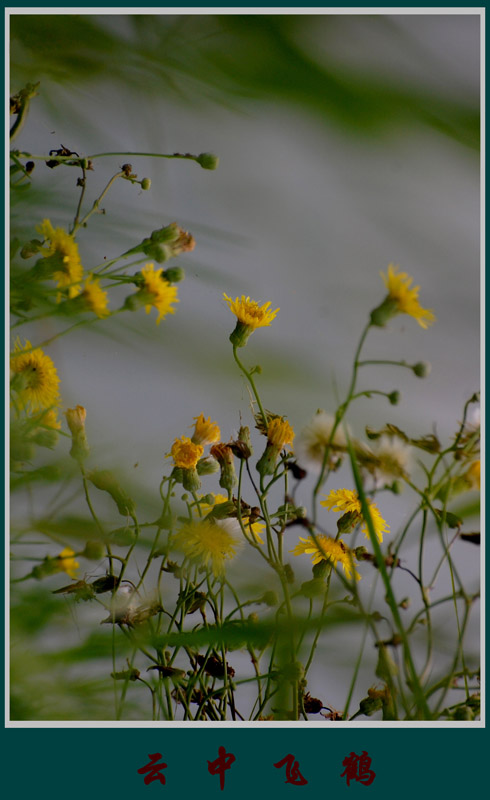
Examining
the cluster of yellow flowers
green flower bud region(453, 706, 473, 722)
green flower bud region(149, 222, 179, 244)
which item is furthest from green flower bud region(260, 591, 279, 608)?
green flower bud region(149, 222, 179, 244)

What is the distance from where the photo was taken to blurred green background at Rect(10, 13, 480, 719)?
23.8 inches

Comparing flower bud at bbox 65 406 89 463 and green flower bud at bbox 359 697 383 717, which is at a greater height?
flower bud at bbox 65 406 89 463

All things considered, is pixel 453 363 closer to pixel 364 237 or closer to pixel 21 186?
pixel 364 237

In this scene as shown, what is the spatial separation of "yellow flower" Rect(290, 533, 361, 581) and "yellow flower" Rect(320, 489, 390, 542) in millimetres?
26

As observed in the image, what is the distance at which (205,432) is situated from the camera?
1.92 ft

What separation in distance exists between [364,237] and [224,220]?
13 cm

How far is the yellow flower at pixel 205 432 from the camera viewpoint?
1.92 feet

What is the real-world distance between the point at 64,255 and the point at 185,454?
0.59ft

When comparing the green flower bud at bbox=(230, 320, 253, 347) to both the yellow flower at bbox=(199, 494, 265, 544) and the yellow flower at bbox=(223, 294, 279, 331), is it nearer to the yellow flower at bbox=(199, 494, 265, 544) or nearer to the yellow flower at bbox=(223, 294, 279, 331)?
the yellow flower at bbox=(223, 294, 279, 331)

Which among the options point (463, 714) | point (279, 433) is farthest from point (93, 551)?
point (463, 714)

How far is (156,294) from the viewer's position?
54cm

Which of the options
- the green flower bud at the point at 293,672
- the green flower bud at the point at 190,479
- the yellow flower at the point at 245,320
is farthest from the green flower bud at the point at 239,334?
the green flower bud at the point at 293,672

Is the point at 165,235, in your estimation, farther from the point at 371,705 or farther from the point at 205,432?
the point at 371,705

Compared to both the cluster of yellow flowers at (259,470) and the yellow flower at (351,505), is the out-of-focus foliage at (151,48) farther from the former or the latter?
the yellow flower at (351,505)
